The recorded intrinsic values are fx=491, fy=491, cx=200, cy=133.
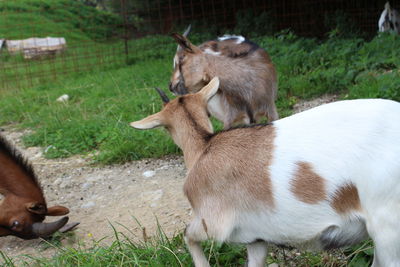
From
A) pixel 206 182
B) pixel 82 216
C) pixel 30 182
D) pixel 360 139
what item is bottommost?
pixel 82 216

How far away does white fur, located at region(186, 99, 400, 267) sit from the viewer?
2.19 metres

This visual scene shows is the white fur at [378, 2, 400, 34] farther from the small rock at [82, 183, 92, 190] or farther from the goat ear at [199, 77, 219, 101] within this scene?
the goat ear at [199, 77, 219, 101]

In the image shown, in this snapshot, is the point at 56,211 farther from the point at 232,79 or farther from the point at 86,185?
the point at 232,79

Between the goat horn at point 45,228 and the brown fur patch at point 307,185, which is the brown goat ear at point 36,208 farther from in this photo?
the brown fur patch at point 307,185

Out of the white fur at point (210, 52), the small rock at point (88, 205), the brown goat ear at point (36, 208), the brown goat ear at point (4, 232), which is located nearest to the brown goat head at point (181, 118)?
the brown goat ear at point (36, 208)

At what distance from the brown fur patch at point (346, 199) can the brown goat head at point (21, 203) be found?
2.33 m

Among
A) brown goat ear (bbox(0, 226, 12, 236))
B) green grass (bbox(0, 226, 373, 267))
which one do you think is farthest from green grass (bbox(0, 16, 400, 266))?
brown goat ear (bbox(0, 226, 12, 236))

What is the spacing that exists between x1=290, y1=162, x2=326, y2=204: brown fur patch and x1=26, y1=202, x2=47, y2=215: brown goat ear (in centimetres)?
226

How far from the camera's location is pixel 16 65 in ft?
38.7

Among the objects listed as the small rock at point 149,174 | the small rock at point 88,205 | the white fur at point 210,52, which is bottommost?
the small rock at point 88,205

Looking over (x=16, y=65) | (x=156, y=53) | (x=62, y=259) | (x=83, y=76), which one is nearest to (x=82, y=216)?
(x=62, y=259)

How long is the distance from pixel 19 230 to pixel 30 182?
0.42 meters

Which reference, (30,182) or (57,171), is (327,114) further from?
(57,171)

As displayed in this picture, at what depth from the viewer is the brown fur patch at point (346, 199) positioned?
7.40ft
